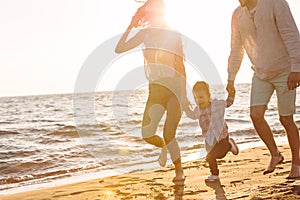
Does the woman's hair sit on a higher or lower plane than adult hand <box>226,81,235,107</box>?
higher

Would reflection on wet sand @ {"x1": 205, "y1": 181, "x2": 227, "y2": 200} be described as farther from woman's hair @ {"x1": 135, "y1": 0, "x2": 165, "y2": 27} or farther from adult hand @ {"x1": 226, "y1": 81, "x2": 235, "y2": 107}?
woman's hair @ {"x1": 135, "y1": 0, "x2": 165, "y2": 27}

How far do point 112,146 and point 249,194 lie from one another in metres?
9.07

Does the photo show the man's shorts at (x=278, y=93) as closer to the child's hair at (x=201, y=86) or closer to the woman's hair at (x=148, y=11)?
the child's hair at (x=201, y=86)

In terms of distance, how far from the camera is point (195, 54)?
5.64 m

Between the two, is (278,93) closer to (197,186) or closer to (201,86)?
(201,86)

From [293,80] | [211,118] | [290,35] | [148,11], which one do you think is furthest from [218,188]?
[148,11]

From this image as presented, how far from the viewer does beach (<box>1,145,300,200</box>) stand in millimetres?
4566

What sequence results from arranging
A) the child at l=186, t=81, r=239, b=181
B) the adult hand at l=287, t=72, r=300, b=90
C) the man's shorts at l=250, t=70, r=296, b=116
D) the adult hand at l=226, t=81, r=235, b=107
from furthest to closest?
the child at l=186, t=81, r=239, b=181, the adult hand at l=226, t=81, r=235, b=107, the man's shorts at l=250, t=70, r=296, b=116, the adult hand at l=287, t=72, r=300, b=90

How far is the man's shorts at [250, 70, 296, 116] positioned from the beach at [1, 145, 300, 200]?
761mm

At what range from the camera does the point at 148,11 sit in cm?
521

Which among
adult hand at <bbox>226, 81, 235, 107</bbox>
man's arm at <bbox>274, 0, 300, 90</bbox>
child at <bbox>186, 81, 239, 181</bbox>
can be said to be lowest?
child at <bbox>186, 81, 239, 181</bbox>

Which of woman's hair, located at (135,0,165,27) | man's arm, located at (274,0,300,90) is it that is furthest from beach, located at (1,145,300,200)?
woman's hair, located at (135,0,165,27)

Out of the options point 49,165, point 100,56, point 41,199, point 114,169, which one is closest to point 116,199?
point 41,199

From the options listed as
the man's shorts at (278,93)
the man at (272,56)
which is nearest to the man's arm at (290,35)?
the man at (272,56)
